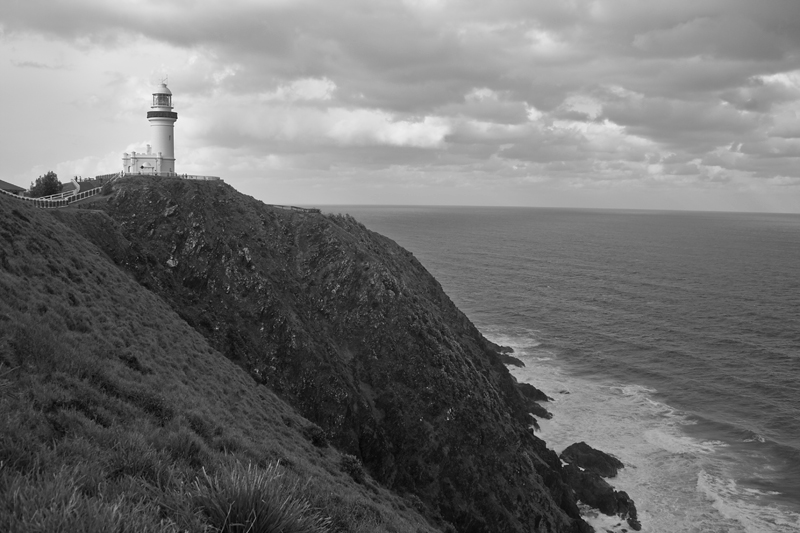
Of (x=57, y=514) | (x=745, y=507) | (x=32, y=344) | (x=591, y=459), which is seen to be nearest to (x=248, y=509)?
(x=57, y=514)

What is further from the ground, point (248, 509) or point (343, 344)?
point (248, 509)

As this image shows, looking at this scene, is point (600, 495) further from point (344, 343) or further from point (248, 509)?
point (248, 509)

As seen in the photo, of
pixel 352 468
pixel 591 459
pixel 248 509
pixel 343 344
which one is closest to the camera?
pixel 248 509

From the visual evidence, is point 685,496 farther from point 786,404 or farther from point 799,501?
point 786,404

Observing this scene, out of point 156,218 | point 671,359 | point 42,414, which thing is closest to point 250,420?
point 42,414

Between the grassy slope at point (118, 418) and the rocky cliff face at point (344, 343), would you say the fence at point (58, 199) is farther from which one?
the grassy slope at point (118, 418)

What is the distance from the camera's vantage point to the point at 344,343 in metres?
46.6

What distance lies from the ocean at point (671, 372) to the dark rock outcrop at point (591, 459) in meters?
1.13

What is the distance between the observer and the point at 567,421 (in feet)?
182

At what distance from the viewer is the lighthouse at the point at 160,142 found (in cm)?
6384

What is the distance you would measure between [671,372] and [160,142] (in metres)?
69.8

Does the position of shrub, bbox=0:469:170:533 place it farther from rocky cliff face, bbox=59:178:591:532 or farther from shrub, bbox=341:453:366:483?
rocky cliff face, bbox=59:178:591:532

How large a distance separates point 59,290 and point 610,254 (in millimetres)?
160932

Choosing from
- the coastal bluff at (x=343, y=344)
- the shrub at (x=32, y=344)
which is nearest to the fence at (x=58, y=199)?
the coastal bluff at (x=343, y=344)
